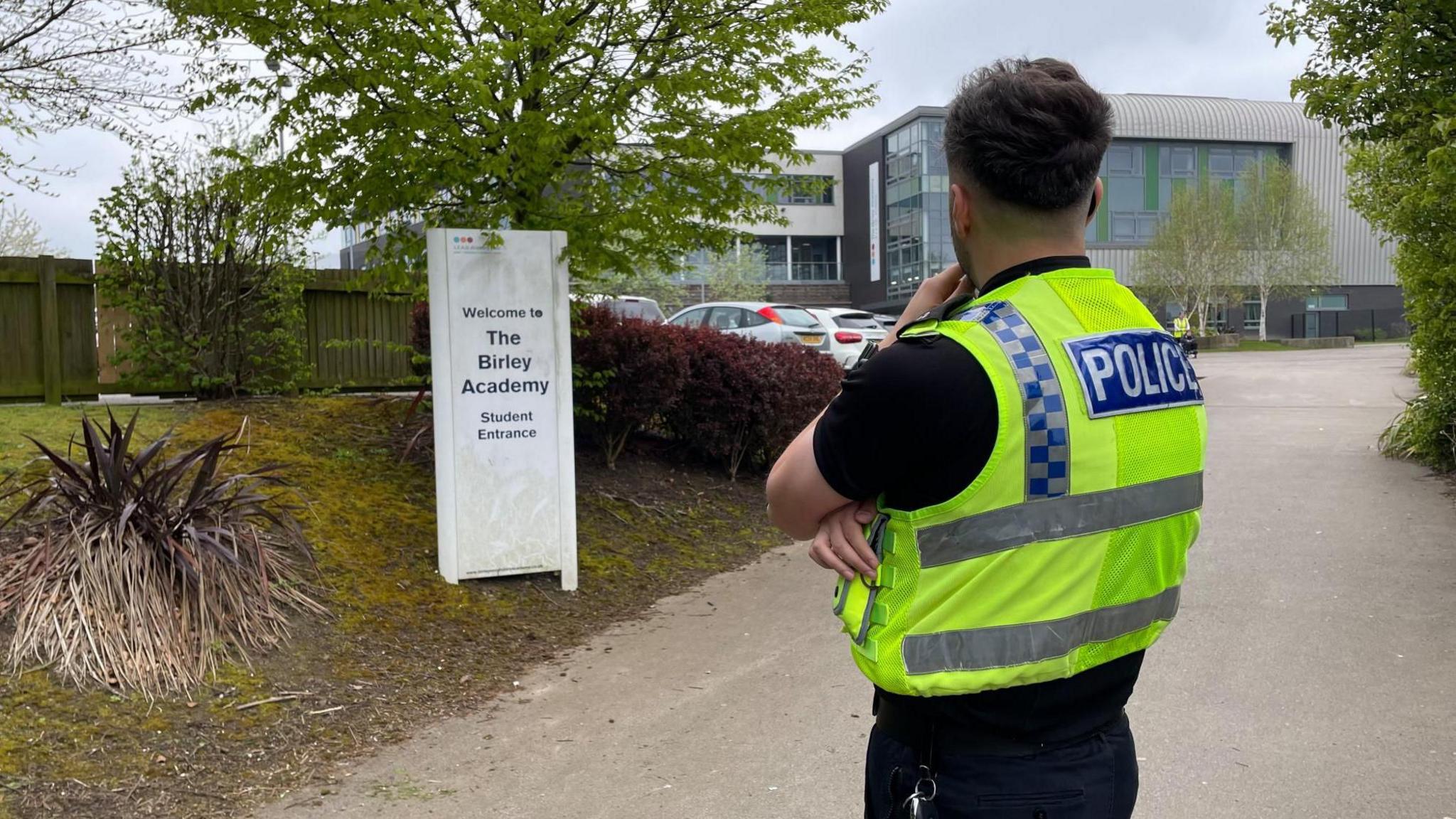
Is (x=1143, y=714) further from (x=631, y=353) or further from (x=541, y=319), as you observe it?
(x=631, y=353)

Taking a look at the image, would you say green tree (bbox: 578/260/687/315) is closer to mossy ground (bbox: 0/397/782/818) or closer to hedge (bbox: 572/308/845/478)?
hedge (bbox: 572/308/845/478)

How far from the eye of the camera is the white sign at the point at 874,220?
59.0 metres

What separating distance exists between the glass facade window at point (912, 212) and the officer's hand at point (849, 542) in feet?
162

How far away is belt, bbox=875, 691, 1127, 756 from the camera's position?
73.9 inches

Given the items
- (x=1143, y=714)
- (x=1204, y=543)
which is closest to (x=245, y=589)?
(x=1143, y=714)

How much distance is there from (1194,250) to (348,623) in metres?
51.5

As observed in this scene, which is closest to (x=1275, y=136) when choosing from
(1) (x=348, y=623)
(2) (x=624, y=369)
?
(2) (x=624, y=369)

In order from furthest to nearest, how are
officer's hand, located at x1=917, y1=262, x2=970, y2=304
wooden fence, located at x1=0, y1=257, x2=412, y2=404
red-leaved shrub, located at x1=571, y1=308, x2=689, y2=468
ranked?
wooden fence, located at x1=0, y1=257, x2=412, y2=404
red-leaved shrub, located at x1=571, y1=308, x2=689, y2=468
officer's hand, located at x1=917, y1=262, x2=970, y2=304

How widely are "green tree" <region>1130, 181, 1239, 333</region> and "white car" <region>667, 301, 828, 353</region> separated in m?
37.3

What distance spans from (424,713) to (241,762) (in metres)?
0.90

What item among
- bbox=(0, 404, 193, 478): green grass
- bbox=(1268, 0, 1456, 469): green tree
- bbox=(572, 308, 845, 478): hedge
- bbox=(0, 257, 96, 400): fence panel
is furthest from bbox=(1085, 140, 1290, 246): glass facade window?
bbox=(0, 404, 193, 478): green grass

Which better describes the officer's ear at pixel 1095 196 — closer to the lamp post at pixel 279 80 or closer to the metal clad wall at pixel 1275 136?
the lamp post at pixel 279 80

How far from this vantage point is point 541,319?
24.5 feet

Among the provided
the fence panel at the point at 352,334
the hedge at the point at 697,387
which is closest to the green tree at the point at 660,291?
the fence panel at the point at 352,334
